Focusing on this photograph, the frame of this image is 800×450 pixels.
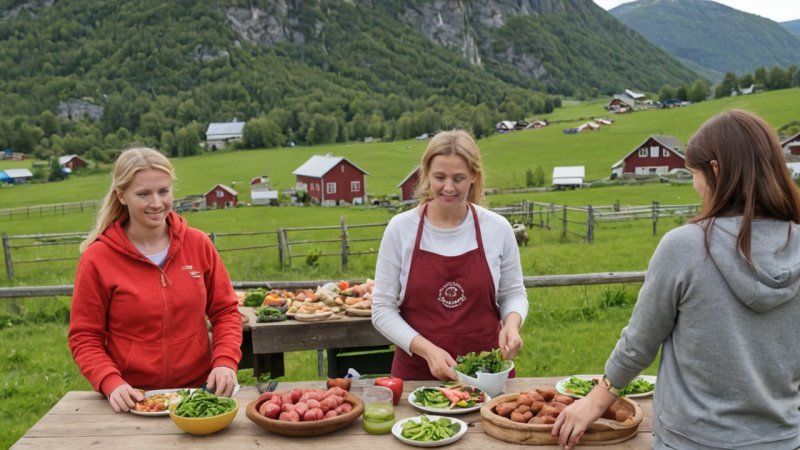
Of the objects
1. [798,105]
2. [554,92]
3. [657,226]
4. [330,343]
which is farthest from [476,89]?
[330,343]

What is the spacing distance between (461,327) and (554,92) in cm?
20186

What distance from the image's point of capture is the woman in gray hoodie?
2125mm

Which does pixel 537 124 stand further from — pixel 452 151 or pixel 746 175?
pixel 746 175

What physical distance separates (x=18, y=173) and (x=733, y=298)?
8938cm

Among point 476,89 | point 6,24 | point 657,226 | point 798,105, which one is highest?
point 6,24

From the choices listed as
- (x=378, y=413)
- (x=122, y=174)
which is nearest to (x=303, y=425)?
(x=378, y=413)

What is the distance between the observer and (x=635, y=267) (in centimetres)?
1648

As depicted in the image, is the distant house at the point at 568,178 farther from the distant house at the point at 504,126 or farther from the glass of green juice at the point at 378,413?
the distant house at the point at 504,126

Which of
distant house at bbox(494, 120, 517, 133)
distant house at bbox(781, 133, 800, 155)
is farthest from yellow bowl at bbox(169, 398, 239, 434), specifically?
distant house at bbox(494, 120, 517, 133)

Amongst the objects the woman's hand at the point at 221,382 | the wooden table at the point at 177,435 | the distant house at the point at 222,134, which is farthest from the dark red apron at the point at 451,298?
the distant house at the point at 222,134

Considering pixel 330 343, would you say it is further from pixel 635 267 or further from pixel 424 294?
pixel 635 267

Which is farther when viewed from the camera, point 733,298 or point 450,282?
point 450,282

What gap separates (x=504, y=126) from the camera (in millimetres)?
108688

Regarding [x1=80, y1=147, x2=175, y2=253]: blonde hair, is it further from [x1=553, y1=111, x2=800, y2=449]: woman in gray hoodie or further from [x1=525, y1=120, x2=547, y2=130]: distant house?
[x1=525, y1=120, x2=547, y2=130]: distant house
